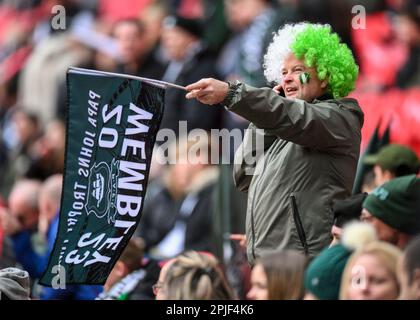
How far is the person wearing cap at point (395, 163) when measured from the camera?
8.85m

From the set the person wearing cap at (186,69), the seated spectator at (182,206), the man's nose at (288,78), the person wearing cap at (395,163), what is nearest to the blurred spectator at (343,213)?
the man's nose at (288,78)

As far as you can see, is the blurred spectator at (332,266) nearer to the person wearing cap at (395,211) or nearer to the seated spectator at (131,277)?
the person wearing cap at (395,211)

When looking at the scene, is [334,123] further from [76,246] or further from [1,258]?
[1,258]

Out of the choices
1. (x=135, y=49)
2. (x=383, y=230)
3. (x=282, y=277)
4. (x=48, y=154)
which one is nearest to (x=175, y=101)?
(x=135, y=49)

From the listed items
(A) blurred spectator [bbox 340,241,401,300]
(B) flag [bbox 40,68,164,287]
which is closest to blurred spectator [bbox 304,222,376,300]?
(A) blurred spectator [bbox 340,241,401,300]

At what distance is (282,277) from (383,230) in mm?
631

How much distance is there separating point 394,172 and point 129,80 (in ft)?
6.56

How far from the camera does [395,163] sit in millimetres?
8891

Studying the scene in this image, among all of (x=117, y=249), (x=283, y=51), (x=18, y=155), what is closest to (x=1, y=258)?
(x=117, y=249)

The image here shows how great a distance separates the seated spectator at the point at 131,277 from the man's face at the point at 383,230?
204 centimetres

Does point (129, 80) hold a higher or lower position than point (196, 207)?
higher

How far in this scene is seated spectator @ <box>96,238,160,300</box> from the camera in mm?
8977

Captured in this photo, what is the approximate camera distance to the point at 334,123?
7336 millimetres

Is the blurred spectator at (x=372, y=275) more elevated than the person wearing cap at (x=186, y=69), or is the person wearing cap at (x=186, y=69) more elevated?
the person wearing cap at (x=186, y=69)
